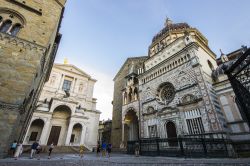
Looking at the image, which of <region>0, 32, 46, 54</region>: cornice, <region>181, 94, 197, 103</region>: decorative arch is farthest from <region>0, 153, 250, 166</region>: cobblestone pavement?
<region>0, 32, 46, 54</region>: cornice

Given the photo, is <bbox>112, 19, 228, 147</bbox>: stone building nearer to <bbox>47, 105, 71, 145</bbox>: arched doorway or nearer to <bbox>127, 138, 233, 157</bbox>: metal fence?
<bbox>127, 138, 233, 157</bbox>: metal fence

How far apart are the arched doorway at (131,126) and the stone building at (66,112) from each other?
8616 mm

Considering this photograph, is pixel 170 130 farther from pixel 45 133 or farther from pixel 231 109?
pixel 45 133

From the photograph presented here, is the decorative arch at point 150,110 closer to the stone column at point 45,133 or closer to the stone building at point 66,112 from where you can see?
the stone building at point 66,112

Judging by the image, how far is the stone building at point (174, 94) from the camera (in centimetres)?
1320

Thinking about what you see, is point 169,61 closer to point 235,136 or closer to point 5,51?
point 235,136

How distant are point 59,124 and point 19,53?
20.0m

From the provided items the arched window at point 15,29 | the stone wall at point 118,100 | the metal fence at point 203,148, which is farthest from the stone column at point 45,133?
the metal fence at point 203,148

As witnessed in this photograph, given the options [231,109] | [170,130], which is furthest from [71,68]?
[231,109]

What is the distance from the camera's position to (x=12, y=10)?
1100 cm

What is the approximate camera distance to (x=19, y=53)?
32.3ft

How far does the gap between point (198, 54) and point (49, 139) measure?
1086 inches

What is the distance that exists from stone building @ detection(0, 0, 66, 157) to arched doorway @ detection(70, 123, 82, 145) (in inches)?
638

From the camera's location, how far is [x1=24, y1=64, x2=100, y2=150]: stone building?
23.1 metres
